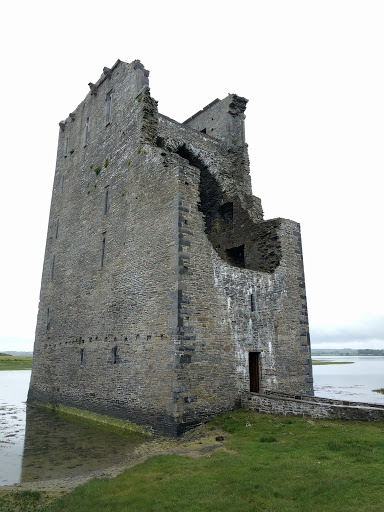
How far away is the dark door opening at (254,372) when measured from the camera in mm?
14400

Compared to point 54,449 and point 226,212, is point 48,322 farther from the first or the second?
point 226,212

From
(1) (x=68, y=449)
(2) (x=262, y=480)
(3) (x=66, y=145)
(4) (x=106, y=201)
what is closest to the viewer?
(2) (x=262, y=480)

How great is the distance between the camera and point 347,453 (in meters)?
8.04

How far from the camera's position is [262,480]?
22.6 ft

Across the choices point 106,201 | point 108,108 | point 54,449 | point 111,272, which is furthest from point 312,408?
point 108,108

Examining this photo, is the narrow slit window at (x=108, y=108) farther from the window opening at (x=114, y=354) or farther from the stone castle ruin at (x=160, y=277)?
the window opening at (x=114, y=354)

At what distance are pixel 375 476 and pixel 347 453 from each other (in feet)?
4.95

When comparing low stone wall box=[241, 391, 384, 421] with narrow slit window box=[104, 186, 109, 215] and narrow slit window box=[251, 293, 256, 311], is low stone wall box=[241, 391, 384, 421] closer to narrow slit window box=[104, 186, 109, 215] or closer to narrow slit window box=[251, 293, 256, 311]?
narrow slit window box=[251, 293, 256, 311]

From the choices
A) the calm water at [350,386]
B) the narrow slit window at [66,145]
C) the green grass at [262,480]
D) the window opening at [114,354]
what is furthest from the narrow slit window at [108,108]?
the calm water at [350,386]

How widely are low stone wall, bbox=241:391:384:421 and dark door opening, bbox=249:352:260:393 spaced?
128 cm

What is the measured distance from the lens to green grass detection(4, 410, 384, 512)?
6059mm

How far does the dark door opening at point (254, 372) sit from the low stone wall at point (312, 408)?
1.28m

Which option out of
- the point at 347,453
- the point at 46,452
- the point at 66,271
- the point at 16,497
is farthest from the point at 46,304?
the point at 347,453

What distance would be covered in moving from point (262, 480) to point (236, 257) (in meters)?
13.3
